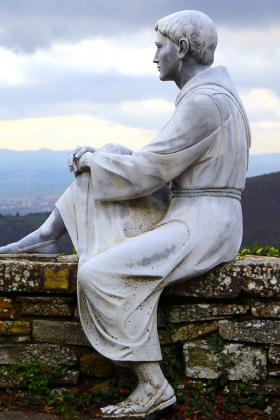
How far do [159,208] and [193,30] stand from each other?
1227mm

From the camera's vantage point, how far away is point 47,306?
226 inches

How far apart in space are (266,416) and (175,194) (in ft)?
5.28

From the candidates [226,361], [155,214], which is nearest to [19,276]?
[155,214]

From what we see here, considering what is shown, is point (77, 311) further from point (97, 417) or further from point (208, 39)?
point (208, 39)

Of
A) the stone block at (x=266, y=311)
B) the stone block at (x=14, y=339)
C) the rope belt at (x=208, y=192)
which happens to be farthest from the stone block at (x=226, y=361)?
the stone block at (x=14, y=339)

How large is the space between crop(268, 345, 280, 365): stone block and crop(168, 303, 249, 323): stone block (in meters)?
0.31

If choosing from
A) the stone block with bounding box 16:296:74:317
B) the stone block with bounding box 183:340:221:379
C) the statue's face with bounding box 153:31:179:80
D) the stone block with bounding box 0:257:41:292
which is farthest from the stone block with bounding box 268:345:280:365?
the statue's face with bounding box 153:31:179:80

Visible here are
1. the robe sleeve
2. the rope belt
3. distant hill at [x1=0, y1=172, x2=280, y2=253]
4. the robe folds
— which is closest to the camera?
the robe folds

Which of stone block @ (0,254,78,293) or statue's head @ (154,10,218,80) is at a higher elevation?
statue's head @ (154,10,218,80)

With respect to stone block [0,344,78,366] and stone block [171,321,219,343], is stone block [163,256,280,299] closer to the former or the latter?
stone block [171,321,219,343]

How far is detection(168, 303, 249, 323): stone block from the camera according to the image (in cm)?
561

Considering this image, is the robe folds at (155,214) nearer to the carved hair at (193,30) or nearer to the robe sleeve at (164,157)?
the robe sleeve at (164,157)

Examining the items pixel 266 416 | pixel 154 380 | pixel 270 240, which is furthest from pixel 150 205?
pixel 270 240

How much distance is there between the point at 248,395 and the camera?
5.61m
